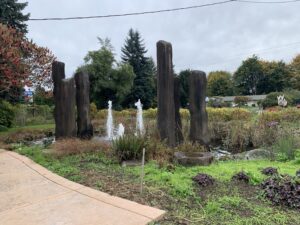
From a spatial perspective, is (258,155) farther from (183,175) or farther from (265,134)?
(183,175)

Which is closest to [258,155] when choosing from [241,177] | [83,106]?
[241,177]

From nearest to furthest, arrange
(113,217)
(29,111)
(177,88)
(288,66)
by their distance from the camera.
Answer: (113,217) < (177,88) < (29,111) < (288,66)

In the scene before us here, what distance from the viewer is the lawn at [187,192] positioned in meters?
3.56

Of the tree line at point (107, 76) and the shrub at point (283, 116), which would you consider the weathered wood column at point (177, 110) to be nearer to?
the shrub at point (283, 116)

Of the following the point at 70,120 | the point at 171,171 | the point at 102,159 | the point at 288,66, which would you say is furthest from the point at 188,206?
the point at 288,66

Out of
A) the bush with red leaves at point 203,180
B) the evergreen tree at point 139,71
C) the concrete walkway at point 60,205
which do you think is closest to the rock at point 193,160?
the bush with red leaves at point 203,180

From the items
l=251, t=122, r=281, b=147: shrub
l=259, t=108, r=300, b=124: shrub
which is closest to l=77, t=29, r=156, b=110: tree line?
l=259, t=108, r=300, b=124: shrub

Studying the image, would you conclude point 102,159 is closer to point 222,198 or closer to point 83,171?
point 83,171

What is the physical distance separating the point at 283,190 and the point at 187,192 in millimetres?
1229

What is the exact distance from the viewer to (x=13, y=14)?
23.1m

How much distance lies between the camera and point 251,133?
10258 mm

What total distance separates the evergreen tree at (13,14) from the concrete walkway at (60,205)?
19843 mm

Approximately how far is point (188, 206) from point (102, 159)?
2845 millimetres

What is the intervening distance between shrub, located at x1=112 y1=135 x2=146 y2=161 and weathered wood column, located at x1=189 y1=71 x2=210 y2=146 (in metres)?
1.99
